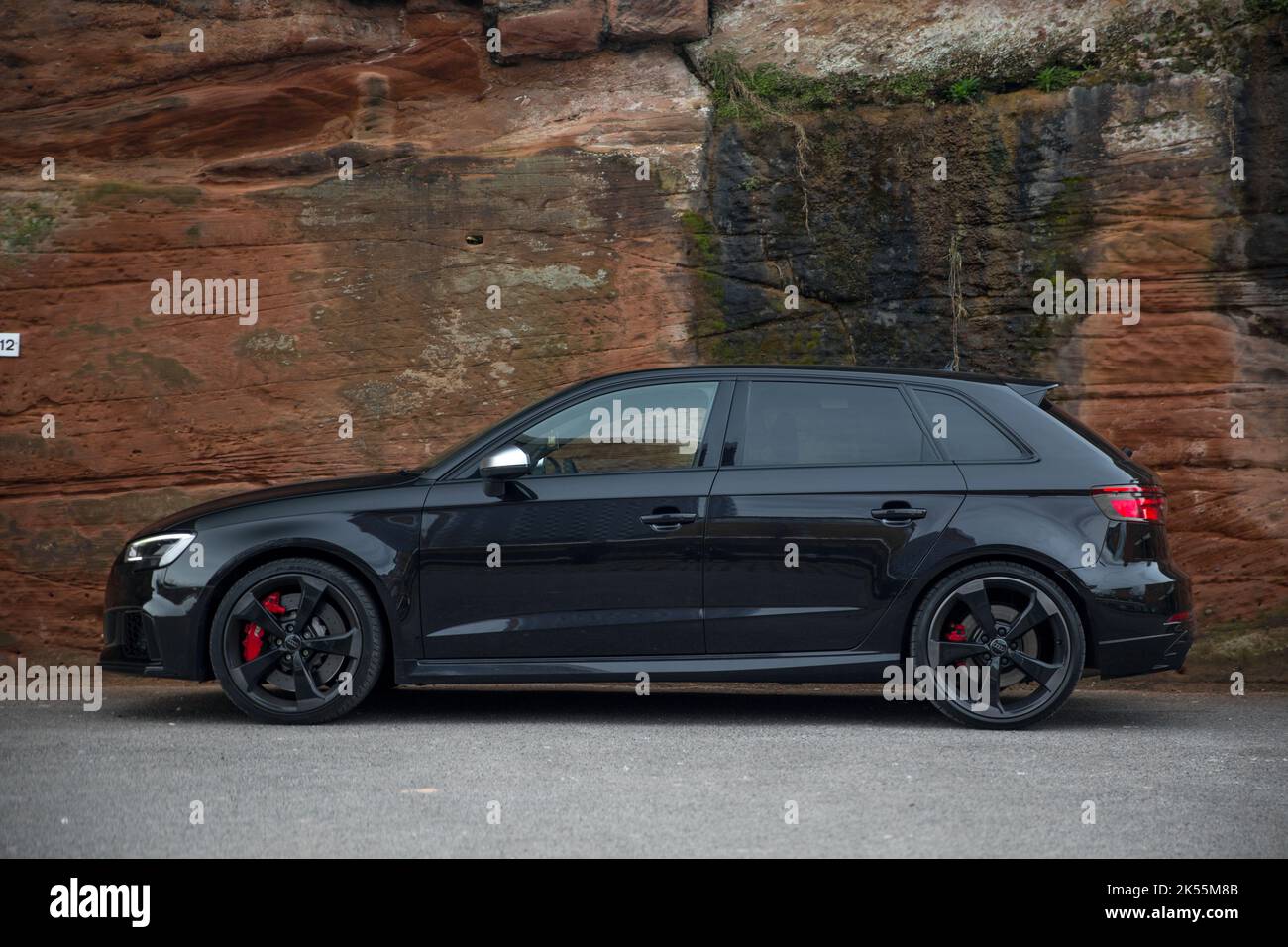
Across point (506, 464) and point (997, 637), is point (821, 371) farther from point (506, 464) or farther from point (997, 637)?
point (506, 464)

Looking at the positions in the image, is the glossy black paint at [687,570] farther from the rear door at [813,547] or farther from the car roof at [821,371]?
the car roof at [821,371]

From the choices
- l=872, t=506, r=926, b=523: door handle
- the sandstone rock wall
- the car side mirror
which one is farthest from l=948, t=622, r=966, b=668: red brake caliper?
the sandstone rock wall

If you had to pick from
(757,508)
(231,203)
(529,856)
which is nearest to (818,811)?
(529,856)

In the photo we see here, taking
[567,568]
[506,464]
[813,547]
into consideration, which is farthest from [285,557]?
[813,547]

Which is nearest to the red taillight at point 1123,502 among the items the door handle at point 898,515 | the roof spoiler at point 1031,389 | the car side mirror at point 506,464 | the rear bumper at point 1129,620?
the rear bumper at point 1129,620

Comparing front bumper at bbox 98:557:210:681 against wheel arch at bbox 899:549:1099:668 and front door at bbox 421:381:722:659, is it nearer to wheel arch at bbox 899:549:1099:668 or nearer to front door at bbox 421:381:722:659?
front door at bbox 421:381:722:659

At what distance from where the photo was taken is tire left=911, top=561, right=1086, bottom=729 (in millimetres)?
6539

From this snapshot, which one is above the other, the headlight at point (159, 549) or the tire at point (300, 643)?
the headlight at point (159, 549)

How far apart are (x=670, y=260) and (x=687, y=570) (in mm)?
3960

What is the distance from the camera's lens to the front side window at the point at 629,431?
6.74m

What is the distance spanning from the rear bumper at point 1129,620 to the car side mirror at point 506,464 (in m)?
2.53

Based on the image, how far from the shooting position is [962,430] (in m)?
6.80

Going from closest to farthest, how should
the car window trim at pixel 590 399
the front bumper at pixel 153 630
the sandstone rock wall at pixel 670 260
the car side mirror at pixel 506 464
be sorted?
the car side mirror at pixel 506 464, the front bumper at pixel 153 630, the car window trim at pixel 590 399, the sandstone rock wall at pixel 670 260

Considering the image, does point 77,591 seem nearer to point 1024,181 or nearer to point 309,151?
point 309,151
